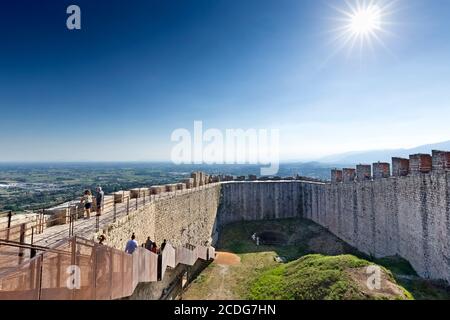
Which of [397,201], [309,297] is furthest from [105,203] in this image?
[397,201]

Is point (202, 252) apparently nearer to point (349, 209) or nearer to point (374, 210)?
point (349, 209)

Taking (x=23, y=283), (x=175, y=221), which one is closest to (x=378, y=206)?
(x=175, y=221)

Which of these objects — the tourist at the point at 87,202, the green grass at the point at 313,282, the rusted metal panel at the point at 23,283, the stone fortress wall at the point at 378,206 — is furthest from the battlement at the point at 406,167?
the tourist at the point at 87,202

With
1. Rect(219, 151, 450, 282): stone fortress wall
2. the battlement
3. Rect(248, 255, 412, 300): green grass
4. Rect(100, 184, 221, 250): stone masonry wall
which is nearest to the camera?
Rect(248, 255, 412, 300): green grass

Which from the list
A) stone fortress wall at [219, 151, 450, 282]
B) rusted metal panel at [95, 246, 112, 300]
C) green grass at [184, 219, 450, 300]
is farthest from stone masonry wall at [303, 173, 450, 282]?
rusted metal panel at [95, 246, 112, 300]

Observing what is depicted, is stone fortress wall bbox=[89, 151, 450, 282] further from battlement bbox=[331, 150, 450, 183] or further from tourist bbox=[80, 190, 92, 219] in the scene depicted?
tourist bbox=[80, 190, 92, 219]

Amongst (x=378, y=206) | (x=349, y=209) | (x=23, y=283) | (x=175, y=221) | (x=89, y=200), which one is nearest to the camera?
(x=23, y=283)

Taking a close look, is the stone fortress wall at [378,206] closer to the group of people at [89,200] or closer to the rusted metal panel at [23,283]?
the rusted metal panel at [23,283]

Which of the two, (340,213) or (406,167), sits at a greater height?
(406,167)
